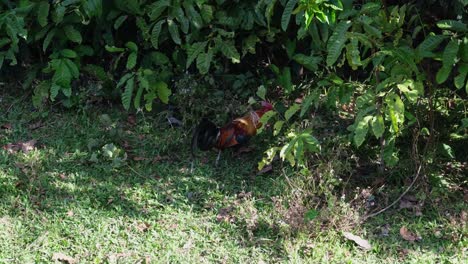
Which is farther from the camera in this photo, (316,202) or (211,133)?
(211,133)

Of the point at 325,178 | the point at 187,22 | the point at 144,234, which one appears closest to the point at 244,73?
the point at 187,22

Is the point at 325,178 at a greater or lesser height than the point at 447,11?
lesser

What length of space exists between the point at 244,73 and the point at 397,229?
1846 millimetres

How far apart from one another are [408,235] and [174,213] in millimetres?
1344

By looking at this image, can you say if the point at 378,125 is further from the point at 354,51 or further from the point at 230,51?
the point at 230,51

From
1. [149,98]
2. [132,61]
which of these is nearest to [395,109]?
[149,98]

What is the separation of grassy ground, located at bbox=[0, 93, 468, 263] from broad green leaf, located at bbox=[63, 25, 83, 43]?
2.23 feet

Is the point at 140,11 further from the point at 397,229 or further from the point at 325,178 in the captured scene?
the point at 397,229

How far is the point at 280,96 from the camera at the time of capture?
16.1ft

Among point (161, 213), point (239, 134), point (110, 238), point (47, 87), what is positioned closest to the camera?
point (110, 238)

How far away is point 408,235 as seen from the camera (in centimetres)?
362

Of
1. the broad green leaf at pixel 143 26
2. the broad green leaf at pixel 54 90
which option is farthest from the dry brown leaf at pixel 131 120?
the broad green leaf at pixel 143 26

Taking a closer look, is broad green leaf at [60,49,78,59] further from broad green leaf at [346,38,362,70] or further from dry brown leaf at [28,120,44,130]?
broad green leaf at [346,38,362,70]

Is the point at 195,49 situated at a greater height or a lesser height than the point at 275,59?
greater
